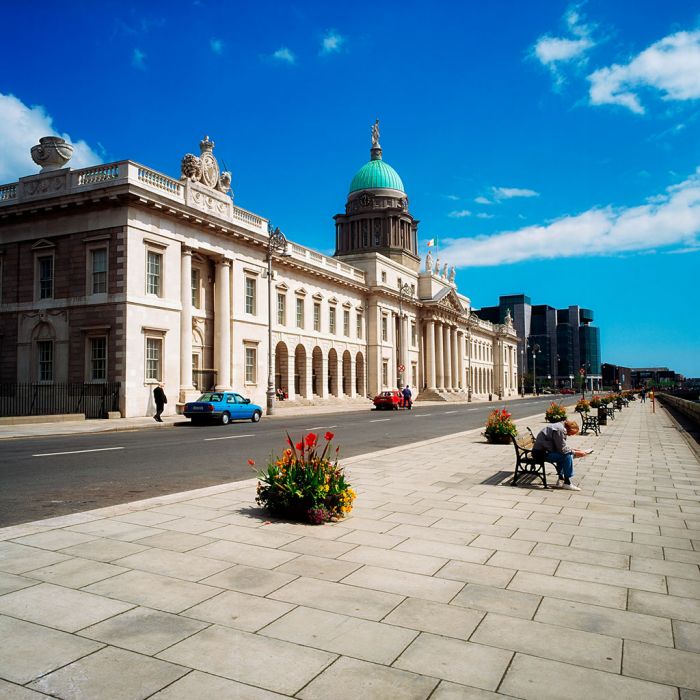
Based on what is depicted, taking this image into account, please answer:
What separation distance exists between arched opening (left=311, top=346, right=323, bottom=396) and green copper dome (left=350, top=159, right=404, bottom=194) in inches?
1514

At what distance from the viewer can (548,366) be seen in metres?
197

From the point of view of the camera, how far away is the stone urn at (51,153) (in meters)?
31.9

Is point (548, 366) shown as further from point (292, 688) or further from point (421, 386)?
point (292, 688)

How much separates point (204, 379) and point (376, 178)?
5528 cm

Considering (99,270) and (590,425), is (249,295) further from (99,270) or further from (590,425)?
(590,425)

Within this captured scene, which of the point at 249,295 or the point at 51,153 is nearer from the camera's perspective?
the point at 51,153

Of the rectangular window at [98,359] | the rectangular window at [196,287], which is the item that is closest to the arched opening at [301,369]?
the rectangular window at [196,287]

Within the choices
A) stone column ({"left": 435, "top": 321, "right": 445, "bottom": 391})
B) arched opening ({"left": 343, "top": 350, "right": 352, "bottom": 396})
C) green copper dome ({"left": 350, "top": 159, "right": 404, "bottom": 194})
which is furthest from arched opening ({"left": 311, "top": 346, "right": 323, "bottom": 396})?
green copper dome ({"left": 350, "top": 159, "right": 404, "bottom": 194})

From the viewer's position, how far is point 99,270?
30000 millimetres

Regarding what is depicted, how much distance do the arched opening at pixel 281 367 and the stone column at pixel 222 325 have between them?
9.72 metres

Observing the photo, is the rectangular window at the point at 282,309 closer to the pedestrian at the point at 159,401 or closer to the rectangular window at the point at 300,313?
the rectangular window at the point at 300,313

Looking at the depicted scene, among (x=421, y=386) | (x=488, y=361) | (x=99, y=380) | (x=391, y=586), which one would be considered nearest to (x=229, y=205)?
(x=99, y=380)

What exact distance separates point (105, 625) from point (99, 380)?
27.6 metres

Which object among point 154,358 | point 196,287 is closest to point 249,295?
point 196,287
